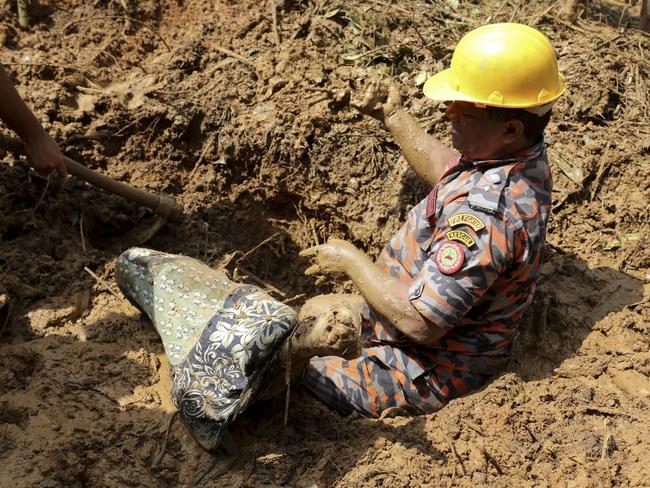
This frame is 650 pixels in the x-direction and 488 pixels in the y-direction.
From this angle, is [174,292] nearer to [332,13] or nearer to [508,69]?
[508,69]

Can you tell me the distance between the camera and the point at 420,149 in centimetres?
337

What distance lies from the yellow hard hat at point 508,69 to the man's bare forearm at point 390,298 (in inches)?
28.7

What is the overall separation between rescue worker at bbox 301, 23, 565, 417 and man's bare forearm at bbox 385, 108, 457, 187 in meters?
0.44

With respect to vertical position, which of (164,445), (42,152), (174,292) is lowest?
(164,445)

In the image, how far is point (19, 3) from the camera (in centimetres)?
472

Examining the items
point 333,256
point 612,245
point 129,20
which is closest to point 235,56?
point 129,20

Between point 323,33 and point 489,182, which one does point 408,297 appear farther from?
point 323,33

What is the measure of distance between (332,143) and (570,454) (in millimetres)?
2249

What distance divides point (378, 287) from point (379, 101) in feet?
3.46

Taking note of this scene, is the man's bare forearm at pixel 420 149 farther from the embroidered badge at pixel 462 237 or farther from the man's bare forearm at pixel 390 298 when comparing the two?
the embroidered badge at pixel 462 237

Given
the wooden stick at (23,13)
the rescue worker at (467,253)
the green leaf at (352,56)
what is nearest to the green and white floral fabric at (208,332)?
the rescue worker at (467,253)

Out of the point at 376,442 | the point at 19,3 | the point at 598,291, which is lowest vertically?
the point at 598,291

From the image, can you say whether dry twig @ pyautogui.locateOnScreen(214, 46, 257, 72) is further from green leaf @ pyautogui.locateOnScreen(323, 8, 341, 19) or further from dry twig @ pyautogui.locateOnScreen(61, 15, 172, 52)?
green leaf @ pyautogui.locateOnScreen(323, 8, 341, 19)

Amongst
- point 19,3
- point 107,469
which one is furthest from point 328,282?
point 19,3
